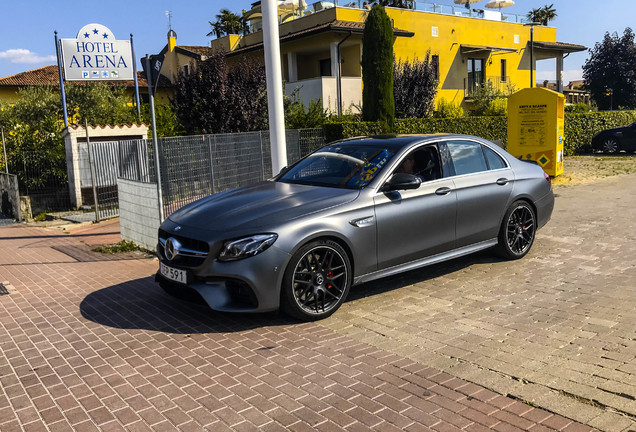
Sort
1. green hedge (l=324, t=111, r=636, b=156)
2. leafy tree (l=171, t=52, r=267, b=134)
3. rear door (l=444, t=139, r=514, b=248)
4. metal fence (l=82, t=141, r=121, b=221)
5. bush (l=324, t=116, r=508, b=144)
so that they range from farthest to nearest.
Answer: leafy tree (l=171, t=52, r=267, b=134), green hedge (l=324, t=111, r=636, b=156), bush (l=324, t=116, r=508, b=144), metal fence (l=82, t=141, r=121, b=221), rear door (l=444, t=139, r=514, b=248)

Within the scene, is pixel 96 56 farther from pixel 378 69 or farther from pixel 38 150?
pixel 378 69

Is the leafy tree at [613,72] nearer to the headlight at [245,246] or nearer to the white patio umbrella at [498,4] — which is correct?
the white patio umbrella at [498,4]

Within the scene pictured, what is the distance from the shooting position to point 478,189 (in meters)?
6.38

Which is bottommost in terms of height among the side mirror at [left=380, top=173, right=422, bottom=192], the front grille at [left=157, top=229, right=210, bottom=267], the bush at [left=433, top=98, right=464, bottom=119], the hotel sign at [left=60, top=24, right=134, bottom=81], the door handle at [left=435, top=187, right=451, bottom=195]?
the front grille at [left=157, top=229, right=210, bottom=267]

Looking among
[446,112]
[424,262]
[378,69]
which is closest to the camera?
[424,262]

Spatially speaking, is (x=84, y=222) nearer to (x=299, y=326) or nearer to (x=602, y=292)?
(x=299, y=326)

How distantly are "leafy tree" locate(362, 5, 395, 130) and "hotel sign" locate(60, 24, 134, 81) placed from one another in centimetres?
794

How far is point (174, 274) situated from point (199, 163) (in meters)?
5.85

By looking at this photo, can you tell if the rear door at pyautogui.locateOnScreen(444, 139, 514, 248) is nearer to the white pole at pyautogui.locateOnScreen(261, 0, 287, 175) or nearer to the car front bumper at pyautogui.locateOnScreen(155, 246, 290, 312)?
the car front bumper at pyautogui.locateOnScreen(155, 246, 290, 312)

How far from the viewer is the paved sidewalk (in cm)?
336

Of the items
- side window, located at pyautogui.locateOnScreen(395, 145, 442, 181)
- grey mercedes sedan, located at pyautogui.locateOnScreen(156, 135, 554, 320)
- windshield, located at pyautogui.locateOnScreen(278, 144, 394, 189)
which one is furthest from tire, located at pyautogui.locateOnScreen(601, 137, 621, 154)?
windshield, located at pyautogui.locateOnScreen(278, 144, 394, 189)

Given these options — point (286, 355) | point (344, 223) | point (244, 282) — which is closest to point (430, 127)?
point (344, 223)

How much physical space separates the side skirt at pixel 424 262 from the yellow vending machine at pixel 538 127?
293 inches

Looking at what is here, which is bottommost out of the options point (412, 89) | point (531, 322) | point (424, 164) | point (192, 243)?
point (531, 322)
